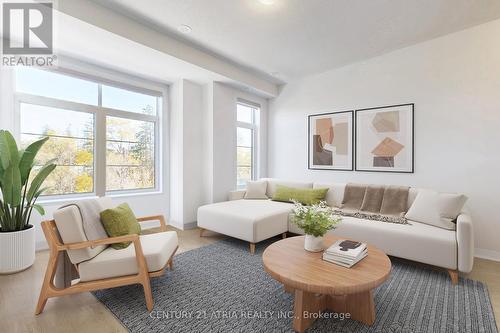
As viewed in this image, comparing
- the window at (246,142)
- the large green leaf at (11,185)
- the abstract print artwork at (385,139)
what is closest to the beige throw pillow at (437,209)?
the abstract print artwork at (385,139)

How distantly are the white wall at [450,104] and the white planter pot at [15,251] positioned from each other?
431 centimetres

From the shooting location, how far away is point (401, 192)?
3.21m

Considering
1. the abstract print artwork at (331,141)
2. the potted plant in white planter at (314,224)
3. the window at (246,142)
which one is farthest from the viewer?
the window at (246,142)

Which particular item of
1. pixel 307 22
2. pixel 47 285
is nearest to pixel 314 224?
pixel 47 285

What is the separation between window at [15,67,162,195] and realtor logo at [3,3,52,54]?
25 cm

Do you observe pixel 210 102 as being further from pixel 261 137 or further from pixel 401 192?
pixel 401 192

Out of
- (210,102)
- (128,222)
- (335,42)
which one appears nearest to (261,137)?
(210,102)

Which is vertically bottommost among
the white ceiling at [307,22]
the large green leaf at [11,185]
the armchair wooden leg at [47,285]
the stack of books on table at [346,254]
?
the armchair wooden leg at [47,285]

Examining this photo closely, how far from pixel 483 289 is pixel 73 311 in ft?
11.3

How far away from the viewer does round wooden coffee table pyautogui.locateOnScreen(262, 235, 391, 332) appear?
1516 mm

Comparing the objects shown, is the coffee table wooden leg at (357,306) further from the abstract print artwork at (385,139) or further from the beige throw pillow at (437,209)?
the abstract print artwork at (385,139)

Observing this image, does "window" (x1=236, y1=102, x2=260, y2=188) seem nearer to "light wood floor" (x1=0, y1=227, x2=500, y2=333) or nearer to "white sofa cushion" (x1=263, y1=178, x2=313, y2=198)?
"white sofa cushion" (x1=263, y1=178, x2=313, y2=198)

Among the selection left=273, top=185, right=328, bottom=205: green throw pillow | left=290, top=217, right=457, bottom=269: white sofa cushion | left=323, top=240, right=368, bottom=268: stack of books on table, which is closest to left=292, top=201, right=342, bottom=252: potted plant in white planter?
left=323, top=240, right=368, bottom=268: stack of books on table

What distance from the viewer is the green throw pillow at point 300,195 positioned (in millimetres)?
3775
